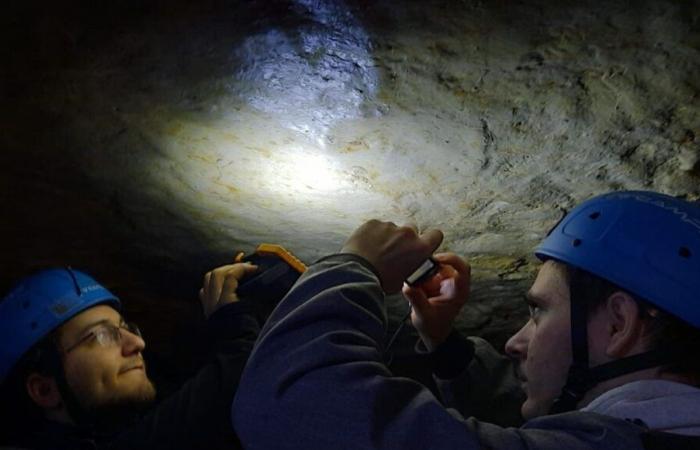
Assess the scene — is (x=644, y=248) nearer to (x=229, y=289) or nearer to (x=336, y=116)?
(x=336, y=116)

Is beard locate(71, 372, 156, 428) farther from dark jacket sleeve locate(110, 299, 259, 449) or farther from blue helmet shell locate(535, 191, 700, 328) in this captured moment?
blue helmet shell locate(535, 191, 700, 328)

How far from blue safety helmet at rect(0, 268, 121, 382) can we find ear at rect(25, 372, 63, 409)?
14cm

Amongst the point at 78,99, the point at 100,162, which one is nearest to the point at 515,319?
the point at 100,162

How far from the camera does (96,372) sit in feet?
10.1

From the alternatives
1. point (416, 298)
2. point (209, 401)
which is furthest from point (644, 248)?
point (209, 401)

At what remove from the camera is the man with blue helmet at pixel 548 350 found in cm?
133

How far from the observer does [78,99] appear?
214 centimetres

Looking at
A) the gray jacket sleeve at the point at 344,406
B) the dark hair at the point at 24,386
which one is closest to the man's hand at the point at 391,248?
the gray jacket sleeve at the point at 344,406

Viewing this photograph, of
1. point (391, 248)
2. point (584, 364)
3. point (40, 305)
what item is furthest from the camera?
point (40, 305)

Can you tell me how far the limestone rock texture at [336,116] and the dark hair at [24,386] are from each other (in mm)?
636

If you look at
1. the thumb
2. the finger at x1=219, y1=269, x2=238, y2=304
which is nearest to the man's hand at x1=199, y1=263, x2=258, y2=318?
the finger at x1=219, y1=269, x2=238, y2=304

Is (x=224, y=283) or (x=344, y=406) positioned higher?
(x=344, y=406)

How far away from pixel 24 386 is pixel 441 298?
2199mm

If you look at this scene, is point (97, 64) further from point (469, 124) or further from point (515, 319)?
point (515, 319)
